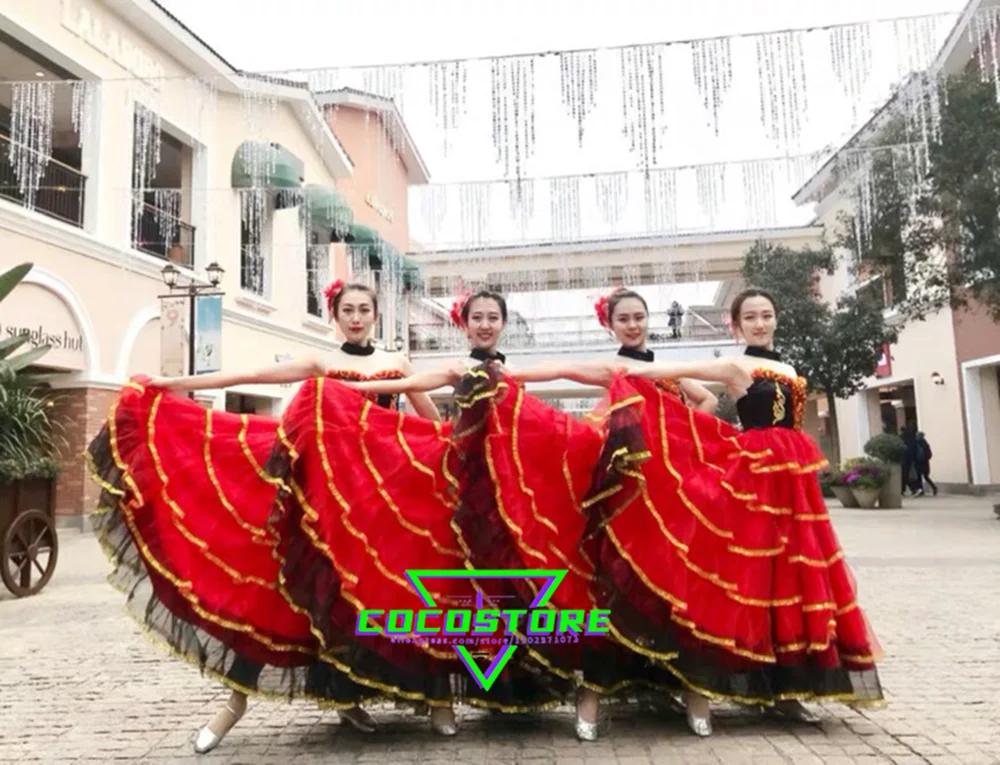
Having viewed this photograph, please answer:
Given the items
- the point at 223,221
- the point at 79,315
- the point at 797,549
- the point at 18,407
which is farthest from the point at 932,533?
the point at 223,221

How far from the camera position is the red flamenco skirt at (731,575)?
2971 millimetres

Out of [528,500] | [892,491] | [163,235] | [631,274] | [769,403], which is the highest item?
[631,274]

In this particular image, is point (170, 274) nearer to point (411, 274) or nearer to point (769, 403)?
point (411, 274)

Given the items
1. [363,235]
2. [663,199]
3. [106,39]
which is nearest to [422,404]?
[663,199]

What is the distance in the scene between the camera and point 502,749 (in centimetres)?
297

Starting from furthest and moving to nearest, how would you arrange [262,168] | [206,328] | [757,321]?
[262,168], [206,328], [757,321]

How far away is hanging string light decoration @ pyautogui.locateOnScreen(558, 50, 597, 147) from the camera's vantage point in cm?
806

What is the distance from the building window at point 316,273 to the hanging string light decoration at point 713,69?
43.1ft

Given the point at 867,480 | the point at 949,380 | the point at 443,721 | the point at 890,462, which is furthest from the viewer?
the point at 949,380

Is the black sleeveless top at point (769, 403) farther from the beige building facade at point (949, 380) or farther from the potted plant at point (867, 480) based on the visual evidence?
the potted plant at point (867, 480)

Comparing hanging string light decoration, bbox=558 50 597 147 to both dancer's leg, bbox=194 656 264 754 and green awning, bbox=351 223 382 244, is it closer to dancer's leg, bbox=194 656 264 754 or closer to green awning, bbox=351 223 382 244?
dancer's leg, bbox=194 656 264 754

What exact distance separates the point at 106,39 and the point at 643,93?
947cm

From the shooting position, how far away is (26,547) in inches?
279

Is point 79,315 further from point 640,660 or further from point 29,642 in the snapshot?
point 640,660
